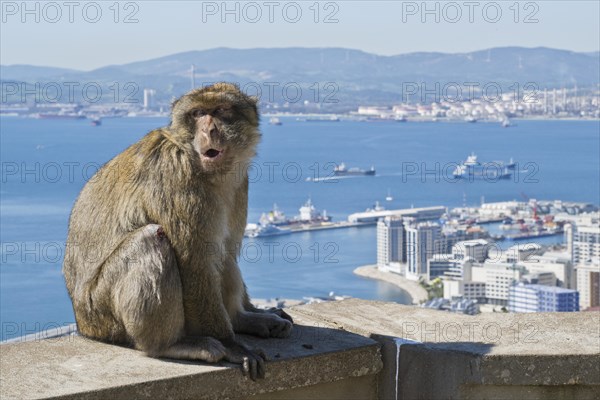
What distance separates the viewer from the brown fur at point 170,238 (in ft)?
7.29

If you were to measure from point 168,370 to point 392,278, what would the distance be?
89.9 feet

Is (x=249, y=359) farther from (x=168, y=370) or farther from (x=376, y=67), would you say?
(x=376, y=67)

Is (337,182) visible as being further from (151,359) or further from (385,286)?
(151,359)

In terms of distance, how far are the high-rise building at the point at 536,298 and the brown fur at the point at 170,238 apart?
16677mm

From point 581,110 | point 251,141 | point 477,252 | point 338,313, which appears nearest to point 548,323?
point 338,313

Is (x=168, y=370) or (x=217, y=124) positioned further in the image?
(x=217, y=124)

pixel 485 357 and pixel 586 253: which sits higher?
pixel 485 357

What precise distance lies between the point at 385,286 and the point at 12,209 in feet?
37.1

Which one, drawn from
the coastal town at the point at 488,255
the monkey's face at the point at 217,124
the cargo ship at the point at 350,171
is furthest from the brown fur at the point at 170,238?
the cargo ship at the point at 350,171

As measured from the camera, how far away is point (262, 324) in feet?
8.05

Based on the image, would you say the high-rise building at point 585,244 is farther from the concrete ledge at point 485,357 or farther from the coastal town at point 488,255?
the concrete ledge at point 485,357

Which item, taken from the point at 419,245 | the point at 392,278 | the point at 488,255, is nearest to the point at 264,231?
the point at 392,278

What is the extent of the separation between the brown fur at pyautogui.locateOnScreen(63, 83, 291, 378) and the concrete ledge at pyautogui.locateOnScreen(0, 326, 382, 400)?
82 mm

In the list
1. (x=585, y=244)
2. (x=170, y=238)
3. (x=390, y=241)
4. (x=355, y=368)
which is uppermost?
(x=170, y=238)
